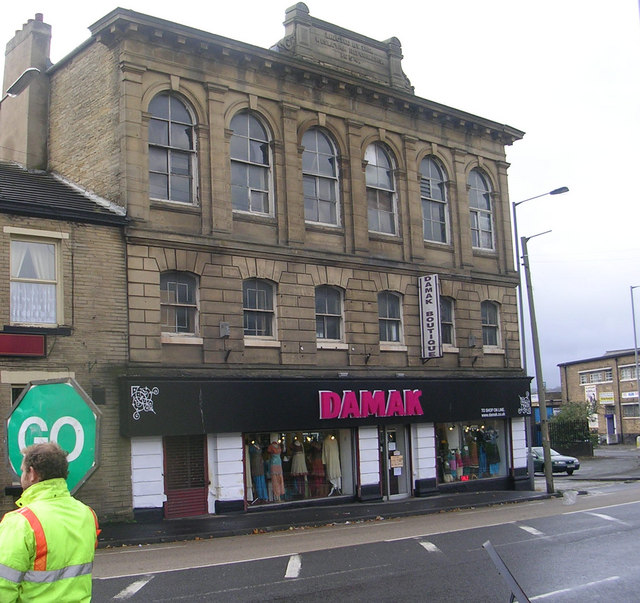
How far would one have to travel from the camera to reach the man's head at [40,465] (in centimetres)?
460

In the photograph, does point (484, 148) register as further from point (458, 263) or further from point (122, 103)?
point (122, 103)

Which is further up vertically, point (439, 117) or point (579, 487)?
point (439, 117)

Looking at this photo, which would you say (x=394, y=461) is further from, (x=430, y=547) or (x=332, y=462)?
(x=430, y=547)

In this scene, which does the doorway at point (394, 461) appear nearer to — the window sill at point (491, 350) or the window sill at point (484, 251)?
the window sill at point (491, 350)

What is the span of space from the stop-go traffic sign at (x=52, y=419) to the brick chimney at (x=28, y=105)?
13.1m

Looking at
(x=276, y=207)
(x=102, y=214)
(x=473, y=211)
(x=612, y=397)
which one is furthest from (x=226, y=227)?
(x=612, y=397)

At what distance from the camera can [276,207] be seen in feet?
75.3

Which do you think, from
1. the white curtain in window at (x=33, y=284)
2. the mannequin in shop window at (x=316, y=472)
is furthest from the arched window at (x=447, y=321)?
the white curtain in window at (x=33, y=284)

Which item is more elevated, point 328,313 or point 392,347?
point 328,313

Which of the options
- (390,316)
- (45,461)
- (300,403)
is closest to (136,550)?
(300,403)

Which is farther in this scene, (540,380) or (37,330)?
(540,380)

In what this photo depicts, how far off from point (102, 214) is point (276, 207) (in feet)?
17.5

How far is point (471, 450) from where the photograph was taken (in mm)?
27625

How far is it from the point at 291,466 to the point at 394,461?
374 cm
